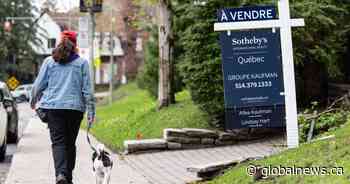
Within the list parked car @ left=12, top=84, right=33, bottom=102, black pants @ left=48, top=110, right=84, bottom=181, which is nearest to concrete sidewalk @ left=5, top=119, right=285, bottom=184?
parked car @ left=12, top=84, right=33, bottom=102

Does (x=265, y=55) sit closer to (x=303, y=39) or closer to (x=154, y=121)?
(x=303, y=39)

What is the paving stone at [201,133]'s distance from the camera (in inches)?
543

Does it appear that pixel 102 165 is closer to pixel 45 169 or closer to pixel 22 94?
pixel 45 169

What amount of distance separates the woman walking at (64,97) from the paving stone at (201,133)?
17.4 feet

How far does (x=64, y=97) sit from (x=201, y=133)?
5.68 metres

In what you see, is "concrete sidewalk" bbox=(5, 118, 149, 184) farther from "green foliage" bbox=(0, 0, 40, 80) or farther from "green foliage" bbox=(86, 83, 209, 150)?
"green foliage" bbox=(0, 0, 40, 80)

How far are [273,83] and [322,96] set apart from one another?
7549mm

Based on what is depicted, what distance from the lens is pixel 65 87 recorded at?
8.52 m

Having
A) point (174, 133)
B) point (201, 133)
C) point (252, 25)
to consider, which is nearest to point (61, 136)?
point (252, 25)

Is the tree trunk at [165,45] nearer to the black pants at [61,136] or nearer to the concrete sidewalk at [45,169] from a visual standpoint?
the concrete sidewalk at [45,169]

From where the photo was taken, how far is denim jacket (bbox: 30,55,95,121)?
8477 millimetres

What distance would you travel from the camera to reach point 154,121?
17375 mm

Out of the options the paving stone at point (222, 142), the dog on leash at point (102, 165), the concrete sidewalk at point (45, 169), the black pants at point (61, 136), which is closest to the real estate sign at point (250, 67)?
the concrete sidewalk at point (45, 169)

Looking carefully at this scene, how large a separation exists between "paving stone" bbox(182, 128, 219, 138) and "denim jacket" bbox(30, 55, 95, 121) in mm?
5304
